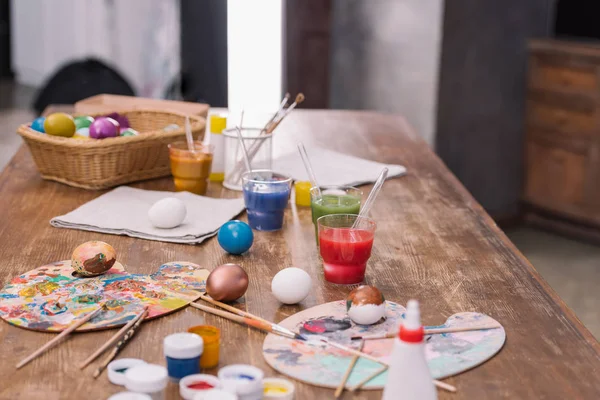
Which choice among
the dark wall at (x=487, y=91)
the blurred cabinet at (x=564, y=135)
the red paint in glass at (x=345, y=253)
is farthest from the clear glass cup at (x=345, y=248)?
the blurred cabinet at (x=564, y=135)

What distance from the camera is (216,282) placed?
3.89 feet

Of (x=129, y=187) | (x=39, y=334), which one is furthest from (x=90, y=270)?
(x=129, y=187)

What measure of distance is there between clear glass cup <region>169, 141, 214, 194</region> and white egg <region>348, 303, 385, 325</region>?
773 millimetres

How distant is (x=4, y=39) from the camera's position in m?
6.50

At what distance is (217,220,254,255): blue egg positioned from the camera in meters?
1.41

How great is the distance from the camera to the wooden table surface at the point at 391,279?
0.98 m

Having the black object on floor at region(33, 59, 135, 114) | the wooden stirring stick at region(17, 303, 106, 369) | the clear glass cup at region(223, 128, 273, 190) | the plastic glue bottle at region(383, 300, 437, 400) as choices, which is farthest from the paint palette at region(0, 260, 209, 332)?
the black object on floor at region(33, 59, 135, 114)

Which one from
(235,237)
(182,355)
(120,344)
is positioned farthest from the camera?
(235,237)

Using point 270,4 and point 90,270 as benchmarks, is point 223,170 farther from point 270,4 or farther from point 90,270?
point 270,4

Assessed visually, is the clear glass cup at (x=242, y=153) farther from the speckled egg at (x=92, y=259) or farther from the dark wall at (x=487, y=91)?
the dark wall at (x=487, y=91)

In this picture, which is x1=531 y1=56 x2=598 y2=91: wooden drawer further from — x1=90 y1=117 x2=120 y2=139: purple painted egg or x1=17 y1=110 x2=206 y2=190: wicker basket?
x1=90 y1=117 x2=120 y2=139: purple painted egg

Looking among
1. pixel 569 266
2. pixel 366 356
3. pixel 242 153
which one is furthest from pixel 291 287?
pixel 569 266

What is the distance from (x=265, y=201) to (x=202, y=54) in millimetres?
2951

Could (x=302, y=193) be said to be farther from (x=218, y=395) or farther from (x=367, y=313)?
(x=218, y=395)
